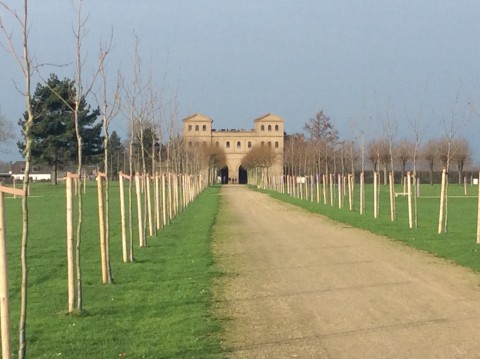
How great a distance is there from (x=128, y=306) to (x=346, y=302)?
3.06 meters

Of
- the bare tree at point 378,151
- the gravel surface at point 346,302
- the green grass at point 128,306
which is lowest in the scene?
the gravel surface at point 346,302

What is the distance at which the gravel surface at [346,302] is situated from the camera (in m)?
7.21

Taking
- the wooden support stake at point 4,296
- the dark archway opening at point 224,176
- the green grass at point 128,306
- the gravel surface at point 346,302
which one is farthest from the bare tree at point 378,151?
the dark archway opening at point 224,176

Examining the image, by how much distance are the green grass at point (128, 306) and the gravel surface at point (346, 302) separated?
1.27 ft

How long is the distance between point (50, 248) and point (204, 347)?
456 inches

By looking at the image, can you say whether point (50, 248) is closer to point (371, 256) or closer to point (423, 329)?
point (371, 256)

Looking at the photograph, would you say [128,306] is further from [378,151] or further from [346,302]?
[378,151]

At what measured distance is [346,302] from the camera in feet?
31.8

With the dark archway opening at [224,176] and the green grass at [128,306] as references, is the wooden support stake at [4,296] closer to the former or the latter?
the green grass at [128,306]

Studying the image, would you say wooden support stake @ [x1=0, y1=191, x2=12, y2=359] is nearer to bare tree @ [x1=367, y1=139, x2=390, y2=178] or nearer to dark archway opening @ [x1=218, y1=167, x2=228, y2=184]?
bare tree @ [x1=367, y1=139, x2=390, y2=178]

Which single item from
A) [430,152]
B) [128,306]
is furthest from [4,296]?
[430,152]

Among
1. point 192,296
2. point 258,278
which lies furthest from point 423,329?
point 258,278

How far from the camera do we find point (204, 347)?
23.7ft

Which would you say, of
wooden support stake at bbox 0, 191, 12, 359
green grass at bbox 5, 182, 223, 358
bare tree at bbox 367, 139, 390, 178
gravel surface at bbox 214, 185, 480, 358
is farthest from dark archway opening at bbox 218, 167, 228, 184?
wooden support stake at bbox 0, 191, 12, 359
